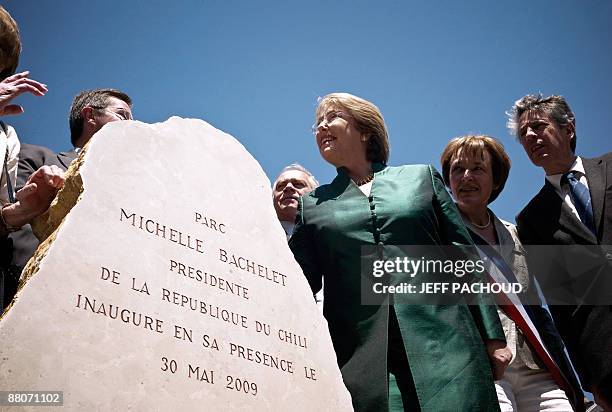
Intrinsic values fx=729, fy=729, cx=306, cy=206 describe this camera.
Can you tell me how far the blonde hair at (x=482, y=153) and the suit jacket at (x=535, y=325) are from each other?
1.24 ft

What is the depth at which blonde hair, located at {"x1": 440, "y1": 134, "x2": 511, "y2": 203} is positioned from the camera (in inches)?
201

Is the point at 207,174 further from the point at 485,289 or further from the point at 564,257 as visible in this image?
the point at 564,257

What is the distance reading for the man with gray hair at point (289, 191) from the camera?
5734mm

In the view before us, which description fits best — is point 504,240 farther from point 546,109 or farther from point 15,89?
point 15,89

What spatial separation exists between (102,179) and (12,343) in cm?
88

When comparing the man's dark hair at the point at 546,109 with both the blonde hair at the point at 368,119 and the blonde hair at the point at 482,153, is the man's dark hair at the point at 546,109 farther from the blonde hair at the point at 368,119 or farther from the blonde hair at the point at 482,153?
the blonde hair at the point at 368,119

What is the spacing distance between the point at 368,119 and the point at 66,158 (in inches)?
74.5

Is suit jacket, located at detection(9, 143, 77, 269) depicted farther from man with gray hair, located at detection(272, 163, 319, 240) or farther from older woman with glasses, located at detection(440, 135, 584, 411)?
older woman with glasses, located at detection(440, 135, 584, 411)

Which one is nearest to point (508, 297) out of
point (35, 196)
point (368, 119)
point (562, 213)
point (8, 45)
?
point (562, 213)

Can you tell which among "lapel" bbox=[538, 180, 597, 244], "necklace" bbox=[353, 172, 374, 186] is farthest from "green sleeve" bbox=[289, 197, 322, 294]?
"lapel" bbox=[538, 180, 597, 244]

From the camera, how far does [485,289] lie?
4074 mm

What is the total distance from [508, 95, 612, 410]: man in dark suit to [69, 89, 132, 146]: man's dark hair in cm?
297

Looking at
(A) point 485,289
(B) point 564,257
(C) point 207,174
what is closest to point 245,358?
(C) point 207,174

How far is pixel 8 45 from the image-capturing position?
4.13 meters
